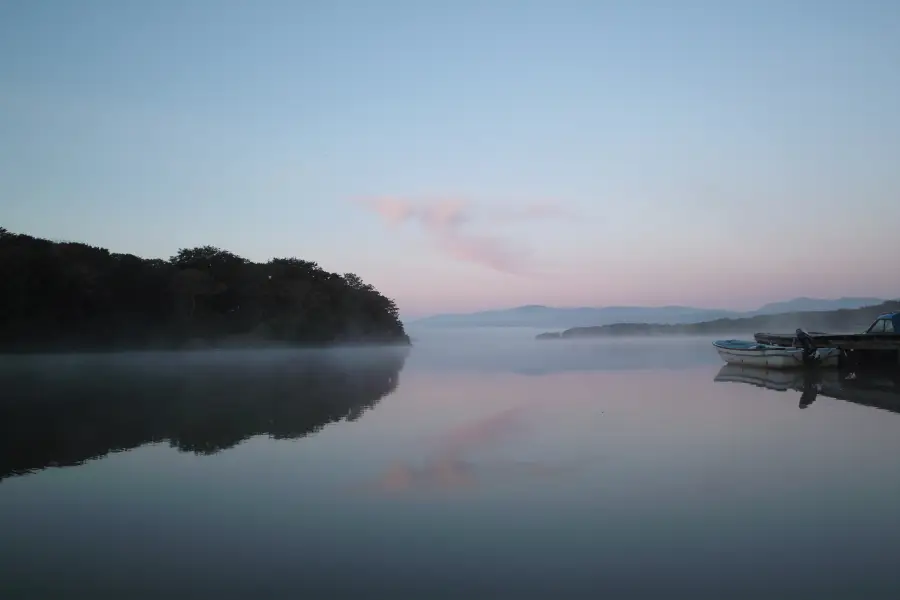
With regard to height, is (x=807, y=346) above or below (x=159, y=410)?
above

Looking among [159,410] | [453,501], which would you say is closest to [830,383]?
[453,501]

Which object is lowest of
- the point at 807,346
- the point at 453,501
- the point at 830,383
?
the point at 830,383

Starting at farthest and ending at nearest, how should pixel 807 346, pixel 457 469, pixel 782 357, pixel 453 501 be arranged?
pixel 807 346 → pixel 782 357 → pixel 457 469 → pixel 453 501

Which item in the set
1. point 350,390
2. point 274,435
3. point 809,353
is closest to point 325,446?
point 274,435

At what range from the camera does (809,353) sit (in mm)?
30188

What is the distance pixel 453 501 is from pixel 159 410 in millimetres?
12338

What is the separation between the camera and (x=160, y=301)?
201 feet

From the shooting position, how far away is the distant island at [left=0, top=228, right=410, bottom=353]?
166ft

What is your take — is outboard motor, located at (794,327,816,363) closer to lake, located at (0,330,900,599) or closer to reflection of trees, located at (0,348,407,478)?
lake, located at (0,330,900,599)

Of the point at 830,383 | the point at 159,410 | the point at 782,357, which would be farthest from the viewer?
the point at 782,357

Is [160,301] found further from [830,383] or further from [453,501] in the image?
[453,501]

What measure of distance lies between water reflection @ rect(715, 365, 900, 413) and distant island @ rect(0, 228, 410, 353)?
48681 millimetres

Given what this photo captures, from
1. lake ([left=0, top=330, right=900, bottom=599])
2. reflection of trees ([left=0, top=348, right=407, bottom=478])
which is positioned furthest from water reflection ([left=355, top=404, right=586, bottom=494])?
reflection of trees ([left=0, top=348, right=407, bottom=478])

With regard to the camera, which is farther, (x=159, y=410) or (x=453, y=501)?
(x=159, y=410)
